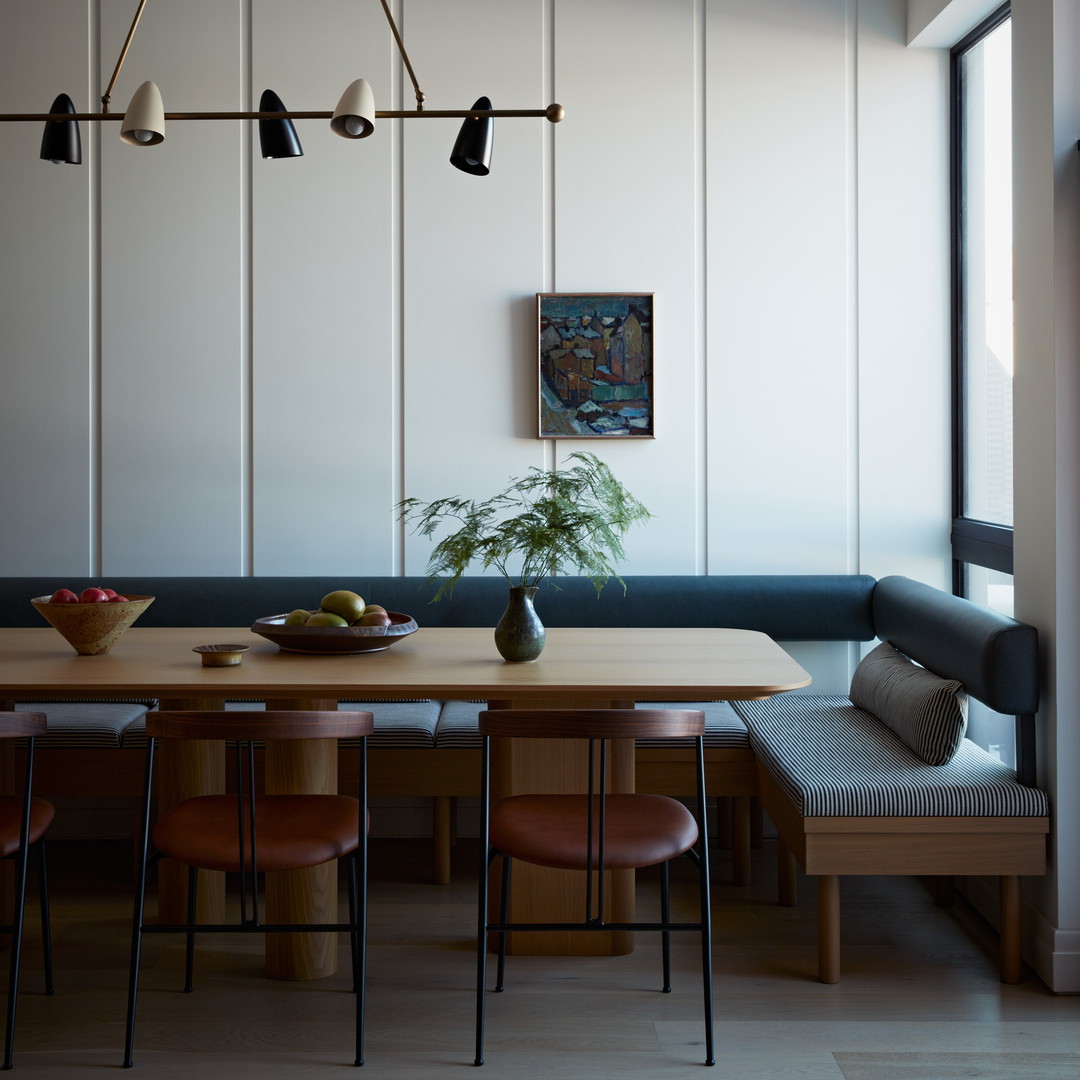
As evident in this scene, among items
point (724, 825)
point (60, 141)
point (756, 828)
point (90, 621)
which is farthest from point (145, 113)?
point (756, 828)

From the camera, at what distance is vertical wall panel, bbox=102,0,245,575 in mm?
4297

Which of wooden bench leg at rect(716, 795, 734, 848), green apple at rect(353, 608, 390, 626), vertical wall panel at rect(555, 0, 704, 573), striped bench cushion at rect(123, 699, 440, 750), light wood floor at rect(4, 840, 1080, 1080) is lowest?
light wood floor at rect(4, 840, 1080, 1080)

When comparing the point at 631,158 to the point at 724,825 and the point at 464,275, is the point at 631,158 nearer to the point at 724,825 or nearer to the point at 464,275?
the point at 464,275

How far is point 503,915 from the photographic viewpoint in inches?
104

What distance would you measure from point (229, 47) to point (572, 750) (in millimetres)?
3090

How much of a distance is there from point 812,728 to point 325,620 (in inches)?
62.8

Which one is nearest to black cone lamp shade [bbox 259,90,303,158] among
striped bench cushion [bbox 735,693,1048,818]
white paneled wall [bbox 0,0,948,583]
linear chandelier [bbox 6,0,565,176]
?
linear chandelier [bbox 6,0,565,176]

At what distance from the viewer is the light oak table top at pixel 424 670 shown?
2576mm

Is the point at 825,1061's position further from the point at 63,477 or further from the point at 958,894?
the point at 63,477

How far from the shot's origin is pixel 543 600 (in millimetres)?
4195

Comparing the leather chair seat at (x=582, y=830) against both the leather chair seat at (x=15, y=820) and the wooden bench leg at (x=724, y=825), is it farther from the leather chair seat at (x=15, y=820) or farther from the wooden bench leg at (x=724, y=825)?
the wooden bench leg at (x=724, y=825)

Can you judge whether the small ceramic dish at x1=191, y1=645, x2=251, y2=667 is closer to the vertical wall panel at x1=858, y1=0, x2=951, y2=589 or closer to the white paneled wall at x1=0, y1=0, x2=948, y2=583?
the white paneled wall at x1=0, y1=0, x2=948, y2=583

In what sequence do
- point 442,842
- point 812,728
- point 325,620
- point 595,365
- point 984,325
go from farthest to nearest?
point 595,365 → point 984,325 → point 442,842 → point 812,728 → point 325,620

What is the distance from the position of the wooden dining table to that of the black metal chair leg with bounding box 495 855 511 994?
0.48 feet
